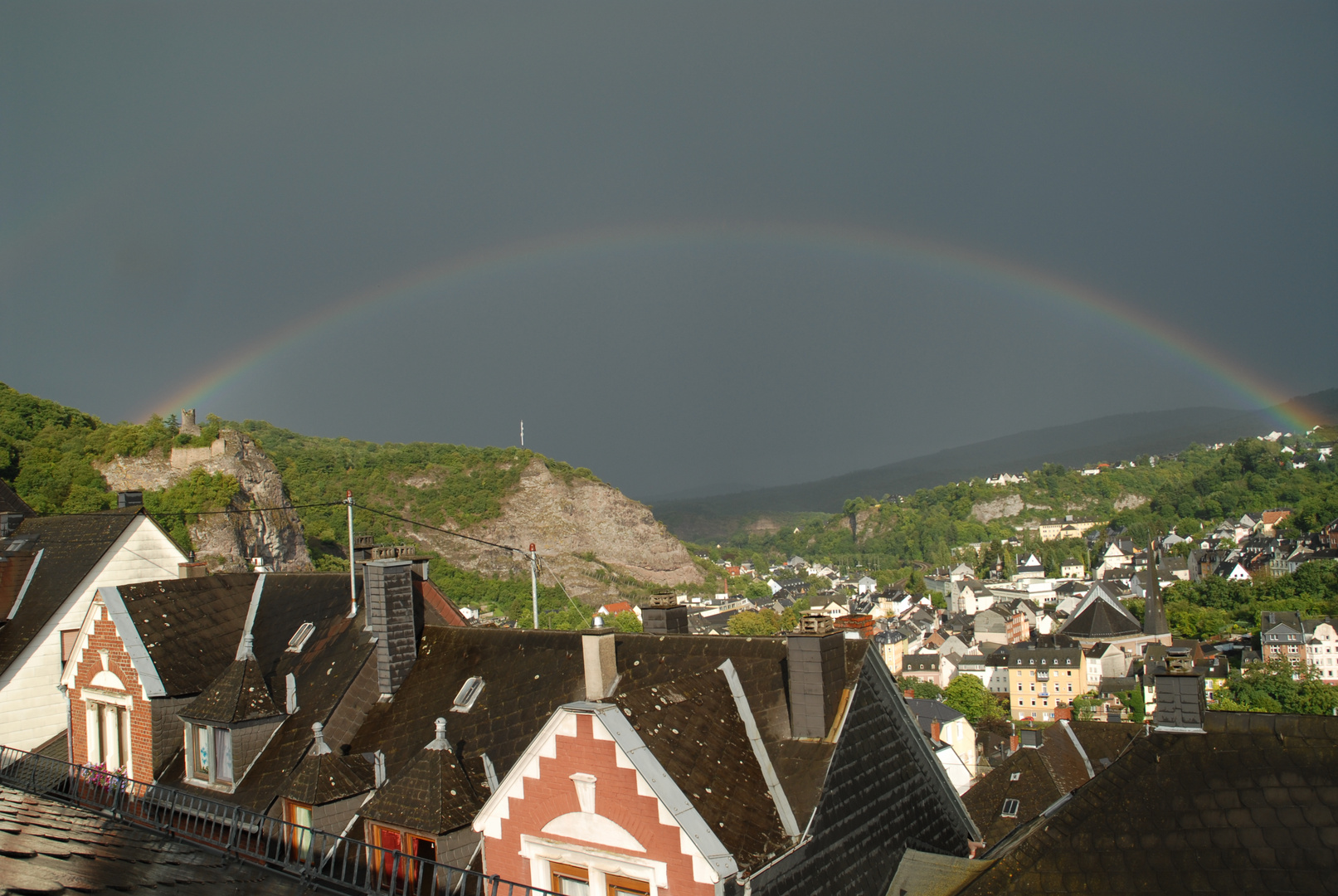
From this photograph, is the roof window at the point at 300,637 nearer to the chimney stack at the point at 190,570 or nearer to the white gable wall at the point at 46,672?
→ the white gable wall at the point at 46,672

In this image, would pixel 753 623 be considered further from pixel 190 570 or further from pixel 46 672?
pixel 46 672

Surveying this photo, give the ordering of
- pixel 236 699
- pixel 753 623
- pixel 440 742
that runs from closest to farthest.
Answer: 1. pixel 440 742
2. pixel 236 699
3. pixel 753 623

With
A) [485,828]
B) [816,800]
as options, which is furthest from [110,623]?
[816,800]

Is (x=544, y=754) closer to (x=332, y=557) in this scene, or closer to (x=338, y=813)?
(x=338, y=813)

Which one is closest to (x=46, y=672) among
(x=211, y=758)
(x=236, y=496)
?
(x=211, y=758)

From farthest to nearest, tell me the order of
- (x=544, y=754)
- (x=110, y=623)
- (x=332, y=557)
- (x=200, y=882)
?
(x=332, y=557) < (x=110, y=623) < (x=544, y=754) < (x=200, y=882)

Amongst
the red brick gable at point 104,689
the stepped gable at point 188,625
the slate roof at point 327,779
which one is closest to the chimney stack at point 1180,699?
the slate roof at point 327,779
